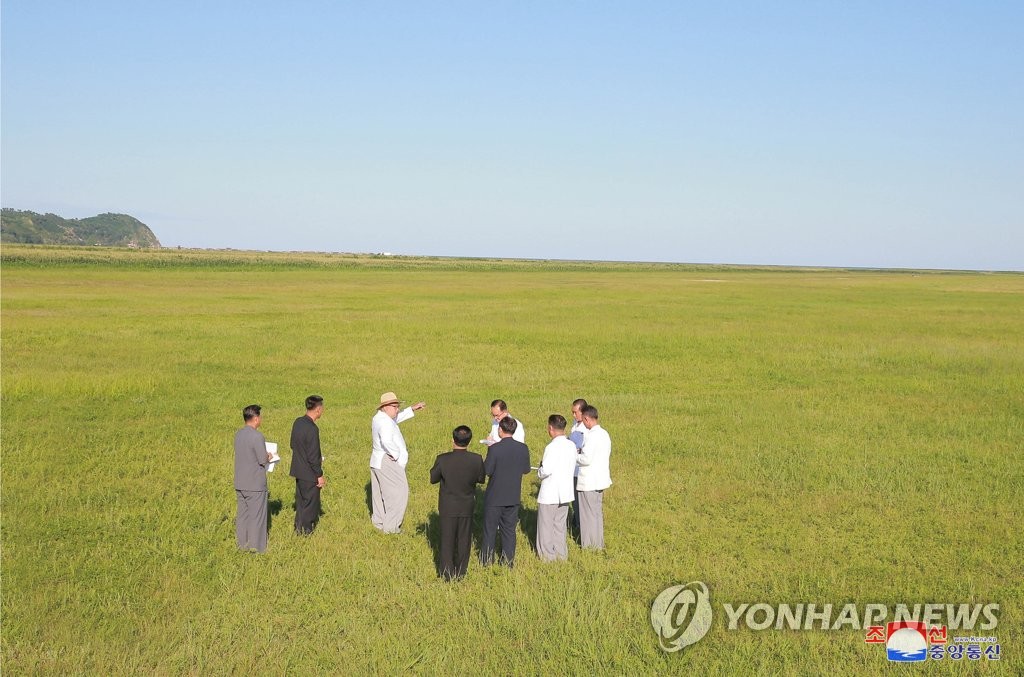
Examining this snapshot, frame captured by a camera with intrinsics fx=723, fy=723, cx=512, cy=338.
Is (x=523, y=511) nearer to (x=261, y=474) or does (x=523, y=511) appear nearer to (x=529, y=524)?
(x=529, y=524)

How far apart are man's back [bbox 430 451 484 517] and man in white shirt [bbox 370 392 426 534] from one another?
140cm

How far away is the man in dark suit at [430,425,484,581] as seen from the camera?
28.9 ft

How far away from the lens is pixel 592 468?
9.64 m

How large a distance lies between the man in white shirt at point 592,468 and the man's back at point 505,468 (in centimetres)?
95

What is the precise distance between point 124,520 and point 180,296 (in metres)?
49.3

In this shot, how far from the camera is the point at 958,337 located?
125 feet

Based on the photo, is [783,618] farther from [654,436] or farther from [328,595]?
[654,436]

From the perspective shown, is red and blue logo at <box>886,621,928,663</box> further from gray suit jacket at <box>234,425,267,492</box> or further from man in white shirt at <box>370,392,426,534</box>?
gray suit jacket at <box>234,425,267,492</box>

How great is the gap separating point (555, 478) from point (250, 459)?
160 inches

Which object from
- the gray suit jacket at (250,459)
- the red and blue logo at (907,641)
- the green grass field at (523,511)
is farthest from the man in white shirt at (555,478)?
the red and blue logo at (907,641)

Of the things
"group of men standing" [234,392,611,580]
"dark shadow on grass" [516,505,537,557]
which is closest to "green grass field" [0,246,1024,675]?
"dark shadow on grass" [516,505,537,557]

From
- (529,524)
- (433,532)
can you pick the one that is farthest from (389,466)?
(529,524)

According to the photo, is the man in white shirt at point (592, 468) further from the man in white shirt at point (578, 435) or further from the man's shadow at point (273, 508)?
the man's shadow at point (273, 508)

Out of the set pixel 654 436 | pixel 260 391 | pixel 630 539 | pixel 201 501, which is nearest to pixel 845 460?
pixel 654 436
